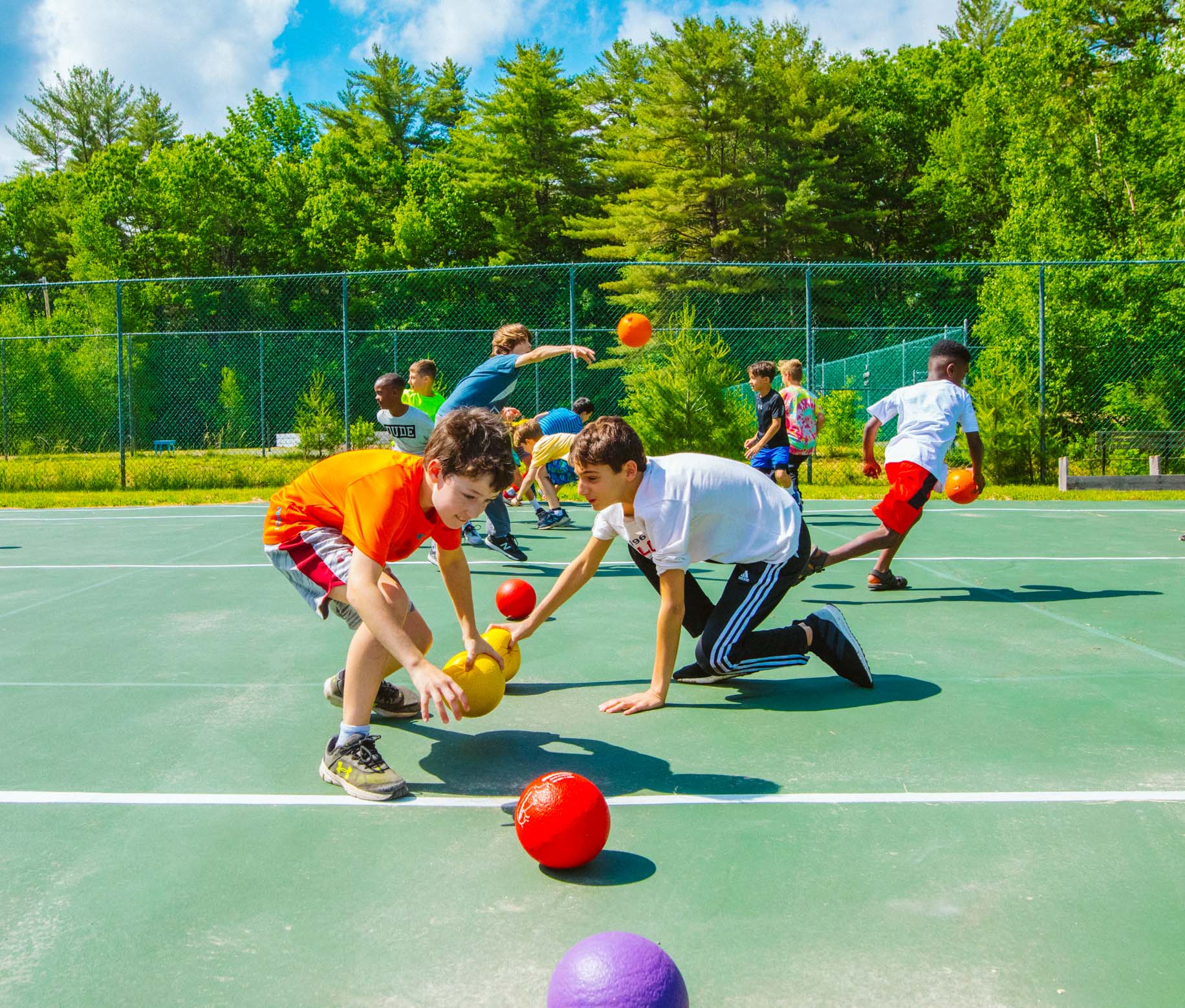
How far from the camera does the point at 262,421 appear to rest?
77.9 ft

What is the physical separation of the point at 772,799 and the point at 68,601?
5.34 metres

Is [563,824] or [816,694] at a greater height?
[563,824]

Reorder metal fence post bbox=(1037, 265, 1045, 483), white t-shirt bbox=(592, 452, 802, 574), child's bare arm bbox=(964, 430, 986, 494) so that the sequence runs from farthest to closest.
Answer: metal fence post bbox=(1037, 265, 1045, 483) → child's bare arm bbox=(964, 430, 986, 494) → white t-shirt bbox=(592, 452, 802, 574)

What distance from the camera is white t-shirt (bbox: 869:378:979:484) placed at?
22.9ft

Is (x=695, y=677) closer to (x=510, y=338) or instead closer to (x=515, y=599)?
(x=515, y=599)

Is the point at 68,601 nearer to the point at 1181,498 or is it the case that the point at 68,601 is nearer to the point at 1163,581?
the point at 1163,581

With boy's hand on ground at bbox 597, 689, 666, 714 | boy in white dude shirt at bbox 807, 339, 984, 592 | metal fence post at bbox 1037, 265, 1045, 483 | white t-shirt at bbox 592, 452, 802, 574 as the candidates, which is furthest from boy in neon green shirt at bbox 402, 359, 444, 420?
metal fence post at bbox 1037, 265, 1045, 483

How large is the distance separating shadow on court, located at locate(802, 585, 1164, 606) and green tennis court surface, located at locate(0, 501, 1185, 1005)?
1.91ft

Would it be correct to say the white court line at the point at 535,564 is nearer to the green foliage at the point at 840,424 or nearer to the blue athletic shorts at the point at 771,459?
Result: the blue athletic shorts at the point at 771,459

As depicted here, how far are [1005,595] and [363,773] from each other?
16.3 ft

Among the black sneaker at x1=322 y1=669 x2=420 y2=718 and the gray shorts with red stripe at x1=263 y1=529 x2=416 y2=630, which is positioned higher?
the gray shorts with red stripe at x1=263 y1=529 x2=416 y2=630

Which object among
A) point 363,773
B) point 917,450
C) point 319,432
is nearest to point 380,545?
point 363,773

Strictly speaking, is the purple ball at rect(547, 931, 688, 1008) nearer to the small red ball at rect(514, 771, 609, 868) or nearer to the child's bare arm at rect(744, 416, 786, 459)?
the small red ball at rect(514, 771, 609, 868)

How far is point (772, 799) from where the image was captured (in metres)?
3.27
